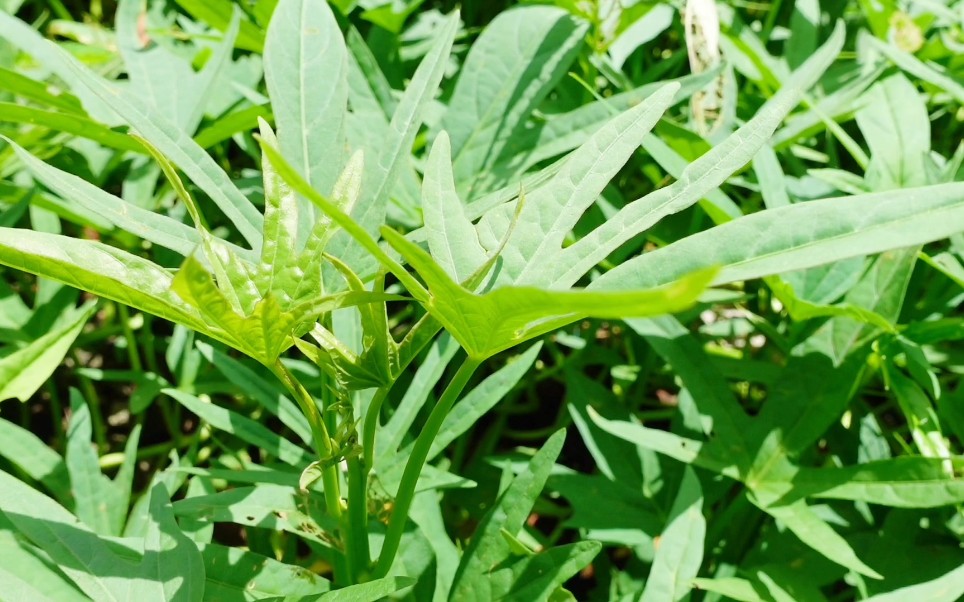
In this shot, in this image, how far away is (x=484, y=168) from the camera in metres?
1.01

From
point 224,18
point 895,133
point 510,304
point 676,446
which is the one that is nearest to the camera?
point 510,304

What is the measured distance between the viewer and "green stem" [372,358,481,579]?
544mm

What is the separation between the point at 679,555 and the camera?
748mm

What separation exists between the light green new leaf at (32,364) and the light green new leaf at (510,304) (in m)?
0.50

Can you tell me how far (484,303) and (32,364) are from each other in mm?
574

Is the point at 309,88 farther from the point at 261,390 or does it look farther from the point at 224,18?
the point at 224,18

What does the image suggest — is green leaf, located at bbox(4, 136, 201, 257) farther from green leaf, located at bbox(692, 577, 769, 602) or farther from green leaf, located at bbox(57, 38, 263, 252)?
green leaf, located at bbox(692, 577, 769, 602)

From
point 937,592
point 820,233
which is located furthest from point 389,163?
point 937,592

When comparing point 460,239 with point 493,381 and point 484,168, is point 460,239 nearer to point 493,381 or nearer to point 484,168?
point 493,381

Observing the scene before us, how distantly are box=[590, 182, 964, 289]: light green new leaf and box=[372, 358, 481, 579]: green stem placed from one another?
137 mm

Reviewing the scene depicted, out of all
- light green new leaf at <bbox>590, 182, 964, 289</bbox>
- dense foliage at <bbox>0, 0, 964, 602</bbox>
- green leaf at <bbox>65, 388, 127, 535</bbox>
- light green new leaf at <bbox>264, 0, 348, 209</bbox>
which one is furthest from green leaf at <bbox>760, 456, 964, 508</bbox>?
green leaf at <bbox>65, 388, 127, 535</bbox>

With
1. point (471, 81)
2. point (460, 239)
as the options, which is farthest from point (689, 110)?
point (460, 239)

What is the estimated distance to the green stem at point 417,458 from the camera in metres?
0.54

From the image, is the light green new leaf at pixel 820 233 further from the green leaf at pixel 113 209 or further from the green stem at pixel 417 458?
the green leaf at pixel 113 209
